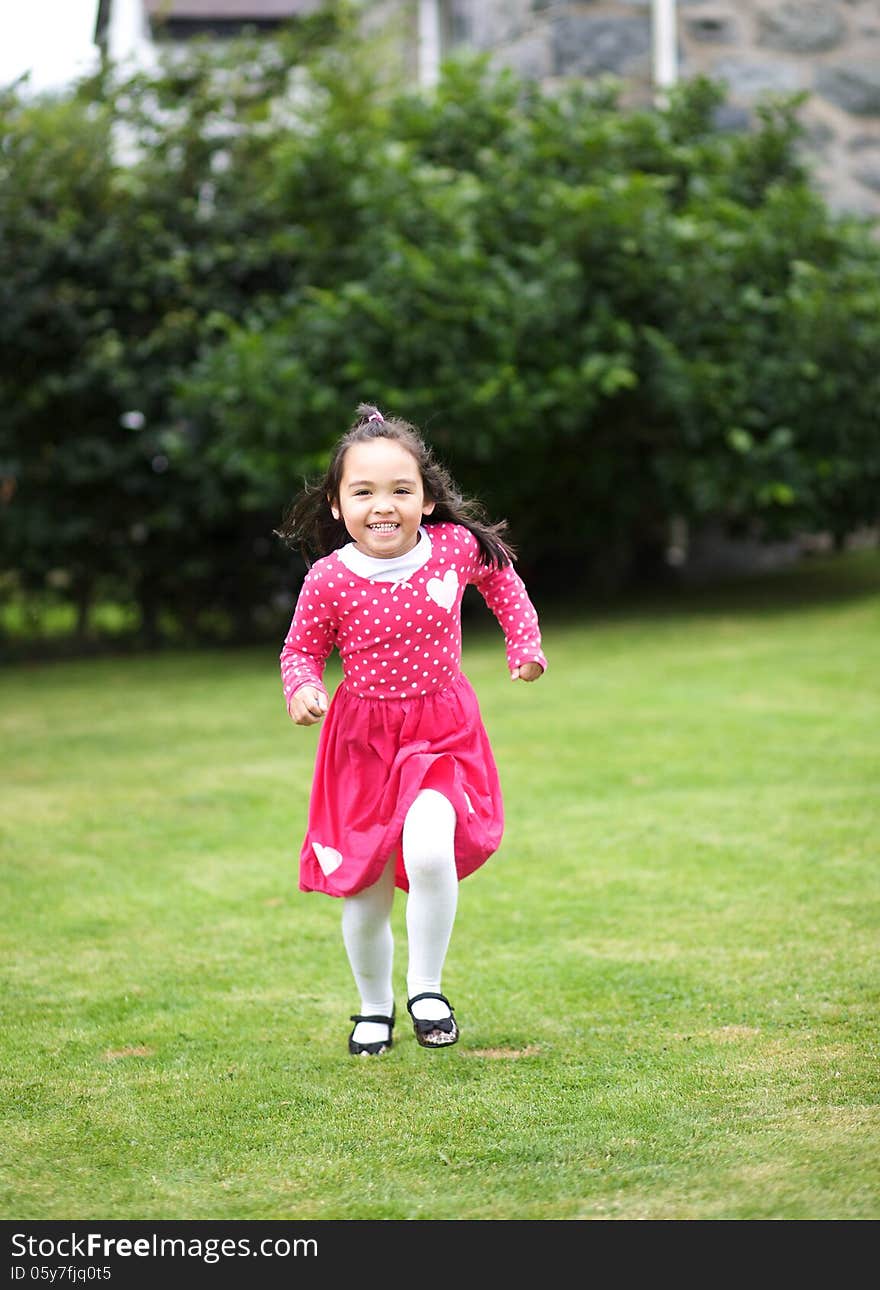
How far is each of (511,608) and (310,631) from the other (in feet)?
1.49

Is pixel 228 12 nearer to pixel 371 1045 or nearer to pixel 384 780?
pixel 384 780

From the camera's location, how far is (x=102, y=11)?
1536cm

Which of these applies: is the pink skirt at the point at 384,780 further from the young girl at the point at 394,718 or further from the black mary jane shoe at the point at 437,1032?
the black mary jane shoe at the point at 437,1032

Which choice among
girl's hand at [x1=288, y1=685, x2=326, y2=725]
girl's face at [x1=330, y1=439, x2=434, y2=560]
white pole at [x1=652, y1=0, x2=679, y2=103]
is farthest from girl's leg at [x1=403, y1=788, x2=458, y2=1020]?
white pole at [x1=652, y1=0, x2=679, y2=103]

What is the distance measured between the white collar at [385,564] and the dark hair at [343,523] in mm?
166

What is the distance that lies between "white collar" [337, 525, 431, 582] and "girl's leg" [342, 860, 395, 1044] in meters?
0.62

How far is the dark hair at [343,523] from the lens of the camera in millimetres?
3412

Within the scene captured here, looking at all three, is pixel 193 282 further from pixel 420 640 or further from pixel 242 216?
pixel 420 640

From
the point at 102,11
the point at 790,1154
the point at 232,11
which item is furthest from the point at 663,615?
the point at 232,11

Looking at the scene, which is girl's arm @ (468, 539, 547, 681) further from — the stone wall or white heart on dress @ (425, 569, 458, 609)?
the stone wall

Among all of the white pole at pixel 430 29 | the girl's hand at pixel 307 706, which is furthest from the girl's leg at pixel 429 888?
the white pole at pixel 430 29

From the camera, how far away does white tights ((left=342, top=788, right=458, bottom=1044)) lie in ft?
10.7

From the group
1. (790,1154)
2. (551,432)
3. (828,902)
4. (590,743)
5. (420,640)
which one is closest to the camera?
(790,1154)

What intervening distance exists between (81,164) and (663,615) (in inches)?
186
